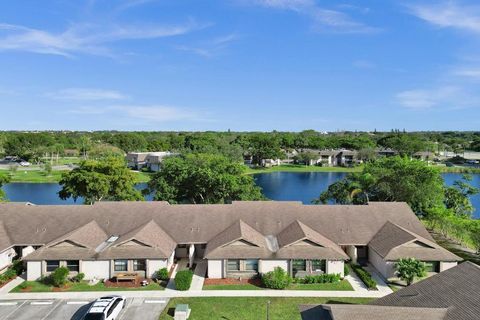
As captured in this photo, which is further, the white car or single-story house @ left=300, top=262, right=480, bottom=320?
the white car

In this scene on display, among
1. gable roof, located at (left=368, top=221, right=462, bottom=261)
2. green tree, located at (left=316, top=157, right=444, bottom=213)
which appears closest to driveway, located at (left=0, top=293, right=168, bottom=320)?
gable roof, located at (left=368, top=221, right=462, bottom=261)

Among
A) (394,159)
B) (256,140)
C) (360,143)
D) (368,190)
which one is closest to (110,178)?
(368,190)

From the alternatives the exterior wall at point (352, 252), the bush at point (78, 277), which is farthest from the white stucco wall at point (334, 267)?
the bush at point (78, 277)

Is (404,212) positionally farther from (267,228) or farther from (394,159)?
(394,159)

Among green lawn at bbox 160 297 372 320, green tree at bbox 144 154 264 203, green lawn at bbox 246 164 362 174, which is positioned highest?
green tree at bbox 144 154 264 203

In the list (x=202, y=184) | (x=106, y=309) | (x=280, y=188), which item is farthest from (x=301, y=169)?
(x=106, y=309)

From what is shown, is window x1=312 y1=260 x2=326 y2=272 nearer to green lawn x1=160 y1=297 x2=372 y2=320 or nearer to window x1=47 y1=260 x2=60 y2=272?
green lawn x1=160 y1=297 x2=372 y2=320
